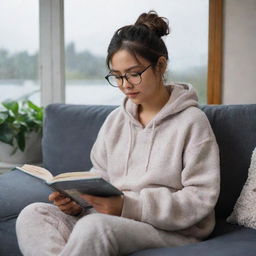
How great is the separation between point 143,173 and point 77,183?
41cm

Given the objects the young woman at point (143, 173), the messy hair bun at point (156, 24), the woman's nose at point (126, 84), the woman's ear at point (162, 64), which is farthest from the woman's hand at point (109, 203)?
the messy hair bun at point (156, 24)

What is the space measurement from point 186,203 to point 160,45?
1.89ft

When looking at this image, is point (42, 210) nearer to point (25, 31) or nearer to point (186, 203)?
point (186, 203)

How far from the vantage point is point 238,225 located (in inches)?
70.6

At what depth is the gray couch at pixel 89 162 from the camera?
1.53 m

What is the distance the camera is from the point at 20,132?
8.56 feet

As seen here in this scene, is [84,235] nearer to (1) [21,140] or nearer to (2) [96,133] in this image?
(2) [96,133]

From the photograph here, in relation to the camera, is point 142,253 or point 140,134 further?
point 140,134

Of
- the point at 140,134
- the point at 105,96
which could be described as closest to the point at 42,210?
the point at 140,134

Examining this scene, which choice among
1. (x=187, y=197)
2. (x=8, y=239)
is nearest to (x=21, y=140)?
(x=8, y=239)

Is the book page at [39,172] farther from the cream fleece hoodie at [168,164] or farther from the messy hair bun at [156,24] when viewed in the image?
the messy hair bun at [156,24]

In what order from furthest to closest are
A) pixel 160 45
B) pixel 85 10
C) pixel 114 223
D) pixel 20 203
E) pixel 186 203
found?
pixel 85 10
pixel 20 203
pixel 160 45
pixel 186 203
pixel 114 223

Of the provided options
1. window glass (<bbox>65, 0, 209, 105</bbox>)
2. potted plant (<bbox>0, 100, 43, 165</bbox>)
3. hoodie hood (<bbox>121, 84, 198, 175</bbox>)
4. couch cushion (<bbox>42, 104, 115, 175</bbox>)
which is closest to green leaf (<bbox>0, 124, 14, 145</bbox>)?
potted plant (<bbox>0, 100, 43, 165</bbox>)

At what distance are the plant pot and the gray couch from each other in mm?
366
